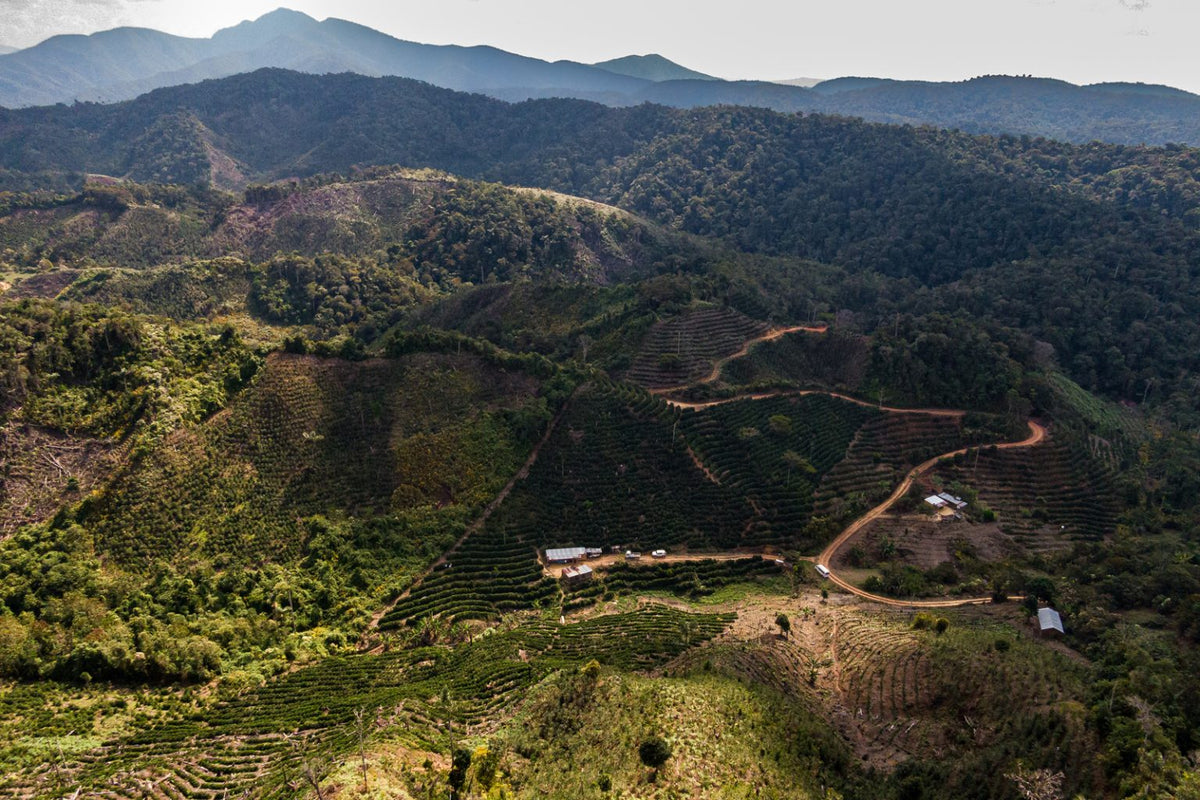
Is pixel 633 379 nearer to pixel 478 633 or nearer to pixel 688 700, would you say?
pixel 478 633

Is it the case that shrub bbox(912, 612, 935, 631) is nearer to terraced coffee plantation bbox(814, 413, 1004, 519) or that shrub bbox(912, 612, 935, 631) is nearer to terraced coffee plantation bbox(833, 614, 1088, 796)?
terraced coffee plantation bbox(833, 614, 1088, 796)

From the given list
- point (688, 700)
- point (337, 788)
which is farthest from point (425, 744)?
point (688, 700)

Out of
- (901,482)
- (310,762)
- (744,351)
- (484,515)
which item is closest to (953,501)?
(901,482)

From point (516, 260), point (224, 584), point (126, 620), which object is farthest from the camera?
point (516, 260)

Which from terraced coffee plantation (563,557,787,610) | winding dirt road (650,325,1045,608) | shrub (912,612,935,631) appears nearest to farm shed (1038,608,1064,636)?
winding dirt road (650,325,1045,608)

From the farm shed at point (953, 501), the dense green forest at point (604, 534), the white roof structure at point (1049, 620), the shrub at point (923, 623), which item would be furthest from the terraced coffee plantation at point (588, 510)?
the white roof structure at point (1049, 620)

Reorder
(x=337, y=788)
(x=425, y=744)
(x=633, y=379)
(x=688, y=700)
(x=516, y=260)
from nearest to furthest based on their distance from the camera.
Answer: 1. (x=337, y=788)
2. (x=425, y=744)
3. (x=688, y=700)
4. (x=633, y=379)
5. (x=516, y=260)

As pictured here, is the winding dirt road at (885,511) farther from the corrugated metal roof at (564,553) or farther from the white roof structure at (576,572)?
the corrugated metal roof at (564,553)
